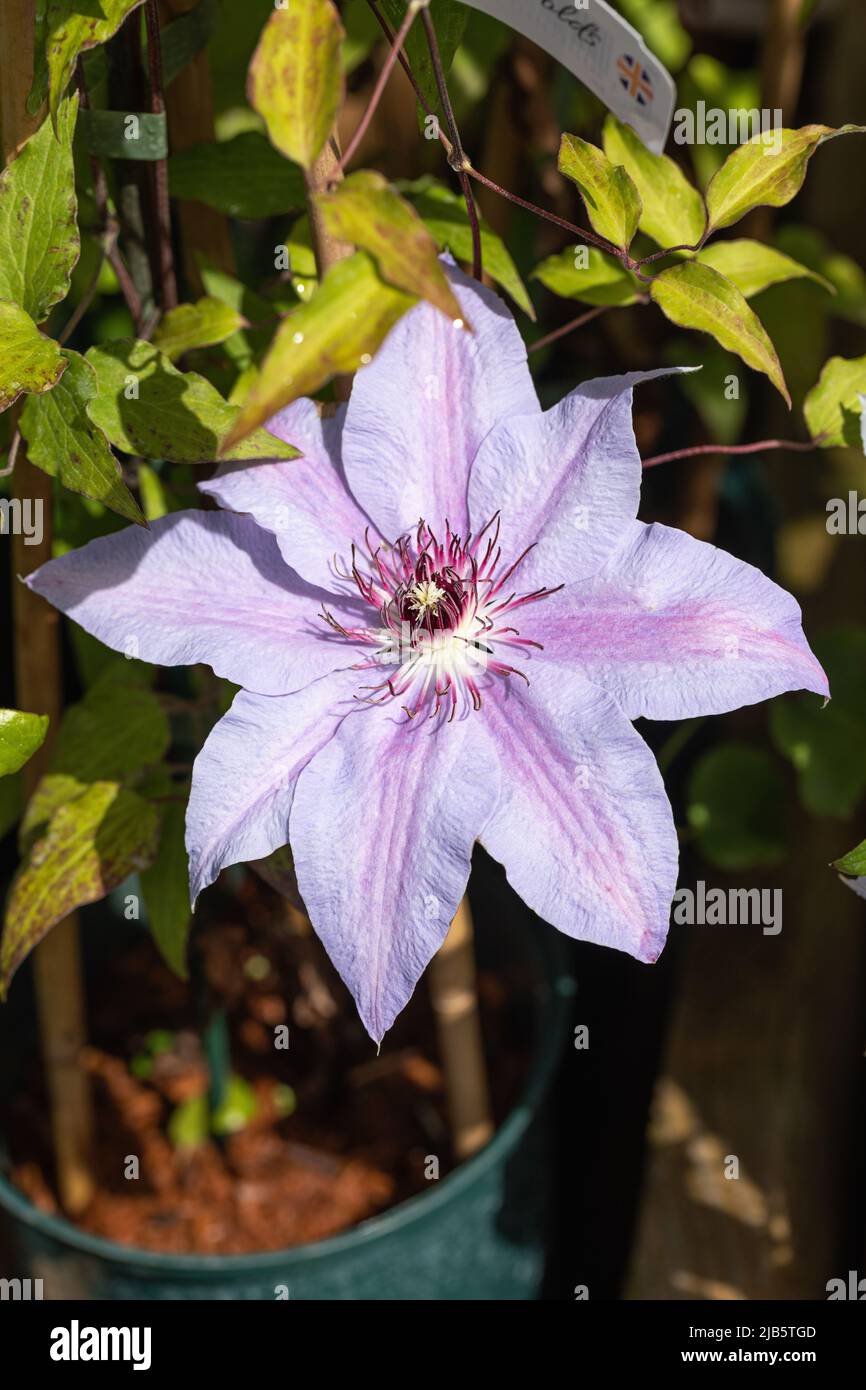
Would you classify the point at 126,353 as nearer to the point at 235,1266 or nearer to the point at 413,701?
the point at 413,701

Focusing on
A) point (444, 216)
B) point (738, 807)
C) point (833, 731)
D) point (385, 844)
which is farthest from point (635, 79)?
point (738, 807)

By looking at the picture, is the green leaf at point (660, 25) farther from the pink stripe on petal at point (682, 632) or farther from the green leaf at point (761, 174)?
the pink stripe on petal at point (682, 632)

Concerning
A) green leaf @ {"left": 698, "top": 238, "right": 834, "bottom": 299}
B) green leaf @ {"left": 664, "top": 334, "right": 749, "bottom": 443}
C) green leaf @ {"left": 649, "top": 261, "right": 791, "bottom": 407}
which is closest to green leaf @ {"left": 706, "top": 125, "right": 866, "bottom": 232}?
green leaf @ {"left": 649, "top": 261, "right": 791, "bottom": 407}

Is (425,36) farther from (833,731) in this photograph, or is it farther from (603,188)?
(833,731)

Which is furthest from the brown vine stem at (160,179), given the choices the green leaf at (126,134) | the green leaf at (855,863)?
the green leaf at (855,863)
